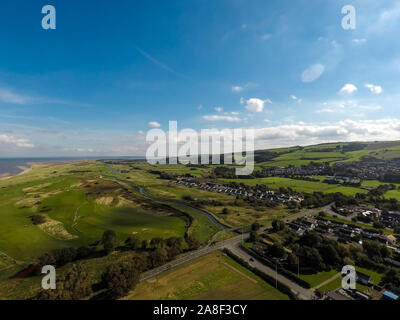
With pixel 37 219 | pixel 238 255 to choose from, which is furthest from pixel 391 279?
pixel 37 219

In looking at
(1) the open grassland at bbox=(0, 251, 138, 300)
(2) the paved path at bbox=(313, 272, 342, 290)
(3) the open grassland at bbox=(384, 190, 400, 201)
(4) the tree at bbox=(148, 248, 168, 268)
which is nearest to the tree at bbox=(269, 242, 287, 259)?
(2) the paved path at bbox=(313, 272, 342, 290)

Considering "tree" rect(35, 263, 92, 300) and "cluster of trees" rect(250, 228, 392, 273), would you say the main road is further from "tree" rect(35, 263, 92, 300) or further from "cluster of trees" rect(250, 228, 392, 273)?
"tree" rect(35, 263, 92, 300)

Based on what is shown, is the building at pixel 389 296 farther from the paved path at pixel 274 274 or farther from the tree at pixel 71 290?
the tree at pixel 71 290

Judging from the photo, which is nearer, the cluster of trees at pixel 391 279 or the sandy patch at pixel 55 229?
the cluster of trees at pixel 391 279

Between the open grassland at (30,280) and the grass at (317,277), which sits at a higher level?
the grass at (317,277)

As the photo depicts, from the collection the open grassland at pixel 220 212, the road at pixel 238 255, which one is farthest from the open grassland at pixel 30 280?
the open grassland at pixel 220 212

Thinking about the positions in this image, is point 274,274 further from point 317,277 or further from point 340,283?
point 340,283
